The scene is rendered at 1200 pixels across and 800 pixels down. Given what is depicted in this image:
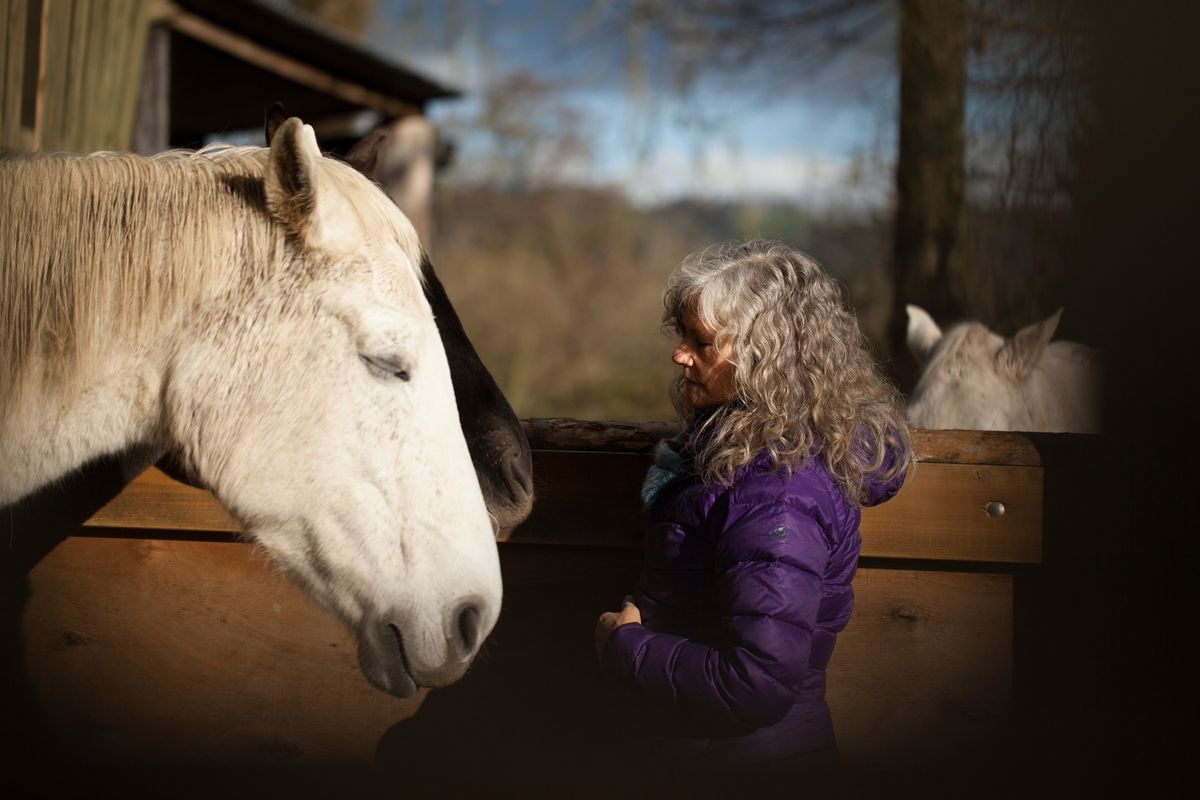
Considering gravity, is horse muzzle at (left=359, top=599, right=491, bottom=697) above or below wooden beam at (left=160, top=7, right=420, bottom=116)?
below

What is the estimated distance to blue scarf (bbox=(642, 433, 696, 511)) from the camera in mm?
1647

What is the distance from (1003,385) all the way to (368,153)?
229 cm

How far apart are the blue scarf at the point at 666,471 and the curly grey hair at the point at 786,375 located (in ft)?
0.15

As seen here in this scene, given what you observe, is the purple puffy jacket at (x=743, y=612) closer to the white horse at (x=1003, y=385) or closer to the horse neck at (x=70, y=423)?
the horse neck at (x=70, y=423)

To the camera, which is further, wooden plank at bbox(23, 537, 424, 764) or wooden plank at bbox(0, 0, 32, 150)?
wooden plank at bbox(0, 0, 32, 150)

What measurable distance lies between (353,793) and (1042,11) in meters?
4.31

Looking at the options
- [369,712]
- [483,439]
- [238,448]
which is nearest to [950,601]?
[483,439]

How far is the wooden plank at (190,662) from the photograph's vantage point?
1.99 metres

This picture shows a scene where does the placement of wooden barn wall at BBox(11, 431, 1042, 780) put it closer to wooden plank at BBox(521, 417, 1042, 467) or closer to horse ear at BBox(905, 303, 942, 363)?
wooden plank at BBox(521, 417, 1042, 467)

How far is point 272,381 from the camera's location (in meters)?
1.54

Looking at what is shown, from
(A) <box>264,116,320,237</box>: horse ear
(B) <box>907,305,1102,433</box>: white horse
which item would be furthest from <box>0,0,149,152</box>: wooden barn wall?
(B) <box>907,305,1102,433</box>: white horse

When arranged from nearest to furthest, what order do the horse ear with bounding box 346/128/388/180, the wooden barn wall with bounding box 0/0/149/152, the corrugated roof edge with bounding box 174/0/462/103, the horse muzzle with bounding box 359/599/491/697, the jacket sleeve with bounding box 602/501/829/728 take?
1. the jacket sleeve with bounding box 602/501/829/728
2. the horse muzzle with bounding box 359/599/491/697
3. the horse ear with bounding box 346/128/388/180
4. the wooden barn wall with bounding box 0/0/149/152
5. the corrugated roof edge with bounding box 174/0/462/103

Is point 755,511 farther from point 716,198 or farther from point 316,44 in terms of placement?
point 716,198

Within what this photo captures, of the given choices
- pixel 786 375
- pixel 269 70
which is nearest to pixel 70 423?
pixel 786 375
